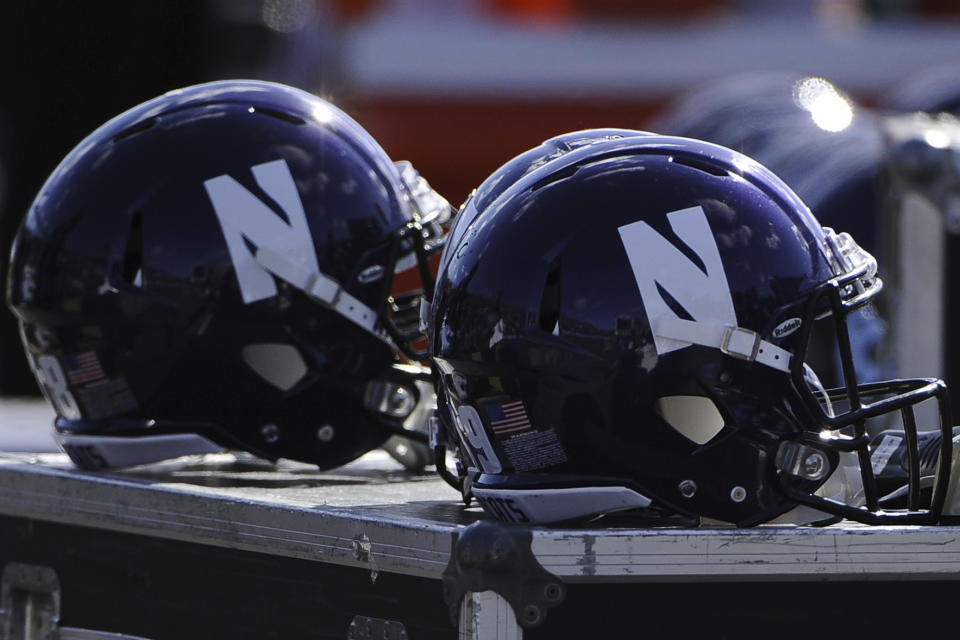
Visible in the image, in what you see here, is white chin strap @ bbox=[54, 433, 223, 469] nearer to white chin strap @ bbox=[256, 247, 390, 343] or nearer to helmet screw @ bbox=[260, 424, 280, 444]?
helmet screw @ bbox=[260, 424, 280, 444]

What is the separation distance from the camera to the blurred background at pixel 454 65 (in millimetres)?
7793

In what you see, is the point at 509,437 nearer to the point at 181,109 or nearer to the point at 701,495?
the point at 701,495

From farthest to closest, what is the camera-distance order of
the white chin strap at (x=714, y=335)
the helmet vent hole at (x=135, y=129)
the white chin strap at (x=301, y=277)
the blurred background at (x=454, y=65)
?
the blurred background at (x=454, y=65), the helmet vent hole at (x=135, y=129), the white chin strap at (x=301, y=277), the white chin strap at (x=714, y=335)

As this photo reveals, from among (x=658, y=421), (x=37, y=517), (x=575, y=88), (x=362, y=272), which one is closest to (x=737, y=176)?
(x=658, y=421)

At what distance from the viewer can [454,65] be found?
8.34 meters

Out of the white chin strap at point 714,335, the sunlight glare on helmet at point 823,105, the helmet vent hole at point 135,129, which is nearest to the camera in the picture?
the white chin strap at point 714,335

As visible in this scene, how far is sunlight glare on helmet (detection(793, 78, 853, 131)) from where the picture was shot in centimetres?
509

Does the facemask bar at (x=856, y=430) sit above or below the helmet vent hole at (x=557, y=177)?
below

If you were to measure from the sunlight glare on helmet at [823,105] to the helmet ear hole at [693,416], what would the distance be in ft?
9.88

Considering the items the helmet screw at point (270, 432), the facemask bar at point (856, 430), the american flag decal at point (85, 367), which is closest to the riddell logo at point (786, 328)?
the facemask bar at point (856, 430)

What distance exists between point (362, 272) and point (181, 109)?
411 millimetres

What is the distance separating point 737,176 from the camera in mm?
2033

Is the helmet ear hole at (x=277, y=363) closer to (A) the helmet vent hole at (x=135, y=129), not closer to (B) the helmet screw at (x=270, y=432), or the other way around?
(B) the helmet screw at (x=270, y=432)

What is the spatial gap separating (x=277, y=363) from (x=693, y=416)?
79 cm
